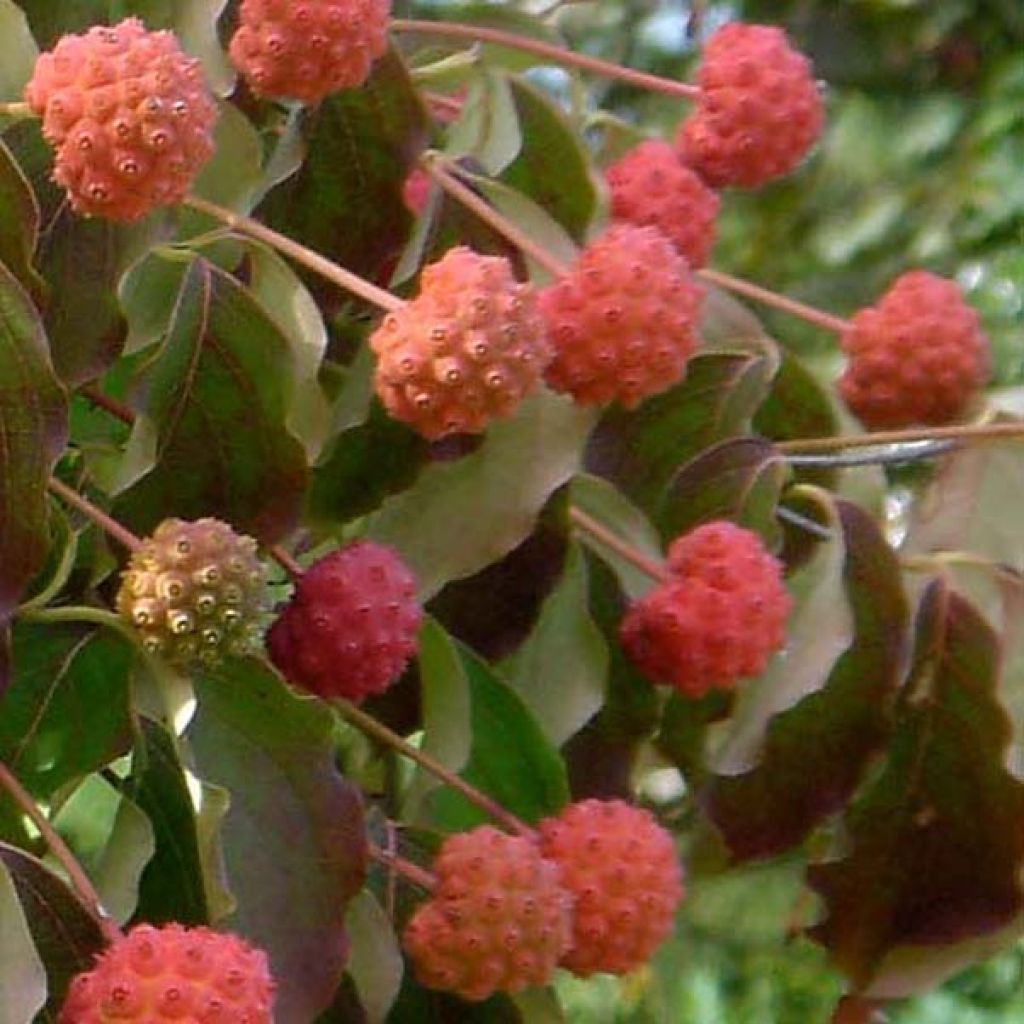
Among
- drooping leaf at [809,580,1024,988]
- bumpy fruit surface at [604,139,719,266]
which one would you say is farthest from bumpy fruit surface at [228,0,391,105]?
drooping leaf at [809,580,1024,988]

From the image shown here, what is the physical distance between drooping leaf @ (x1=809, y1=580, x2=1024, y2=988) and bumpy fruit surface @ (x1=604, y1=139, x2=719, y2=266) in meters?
0.13

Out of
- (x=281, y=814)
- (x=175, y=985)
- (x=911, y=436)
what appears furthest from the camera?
(x=911, y=436)

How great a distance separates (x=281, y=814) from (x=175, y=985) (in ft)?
0.34

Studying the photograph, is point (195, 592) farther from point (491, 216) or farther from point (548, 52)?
point (548, 52)

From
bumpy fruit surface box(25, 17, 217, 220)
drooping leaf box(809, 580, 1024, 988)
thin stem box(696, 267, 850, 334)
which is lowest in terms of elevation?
drooping leaf box(809, 580, 1024, 988)

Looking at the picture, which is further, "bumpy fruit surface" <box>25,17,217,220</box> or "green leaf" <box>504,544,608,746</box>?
"green leaf" <box>504,544,608,746</box>

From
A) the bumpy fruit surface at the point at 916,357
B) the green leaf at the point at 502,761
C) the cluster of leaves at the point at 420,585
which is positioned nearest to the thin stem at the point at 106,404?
the cluster of leaves at the point at 420,585

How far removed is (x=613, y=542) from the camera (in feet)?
2.34

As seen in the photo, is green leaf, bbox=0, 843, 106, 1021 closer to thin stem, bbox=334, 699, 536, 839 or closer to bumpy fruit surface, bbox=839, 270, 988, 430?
thin stem, bbox=334, 699, 536, 839

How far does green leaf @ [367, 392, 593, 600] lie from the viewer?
67 centimetres

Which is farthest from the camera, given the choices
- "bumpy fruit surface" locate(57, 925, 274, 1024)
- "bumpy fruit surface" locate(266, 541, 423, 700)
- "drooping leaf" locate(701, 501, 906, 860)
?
"drooping leaf" locate(701, 501, 906, 860)

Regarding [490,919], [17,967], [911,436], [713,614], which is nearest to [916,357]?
[911,436]

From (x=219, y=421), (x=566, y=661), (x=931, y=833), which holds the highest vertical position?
(x=219, y=421)

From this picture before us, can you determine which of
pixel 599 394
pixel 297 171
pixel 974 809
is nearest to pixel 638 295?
pixel 599 394
